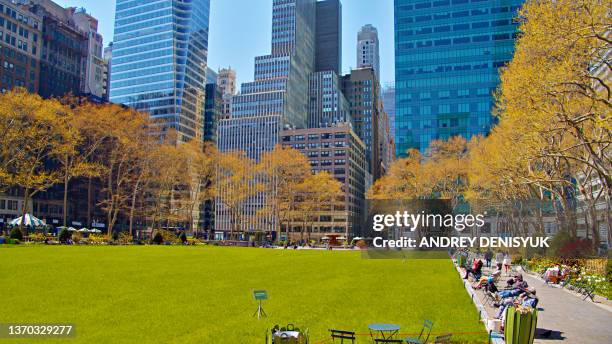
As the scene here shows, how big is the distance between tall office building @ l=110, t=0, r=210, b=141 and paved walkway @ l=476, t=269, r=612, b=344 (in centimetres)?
14959

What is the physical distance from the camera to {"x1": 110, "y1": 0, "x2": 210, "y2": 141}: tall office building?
6555 inches

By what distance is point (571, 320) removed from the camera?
17.5 metres

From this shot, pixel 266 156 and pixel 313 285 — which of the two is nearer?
pixel 313 285

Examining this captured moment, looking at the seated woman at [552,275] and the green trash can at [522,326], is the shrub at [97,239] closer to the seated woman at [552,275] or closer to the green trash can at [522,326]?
the seated woman at [552,275]

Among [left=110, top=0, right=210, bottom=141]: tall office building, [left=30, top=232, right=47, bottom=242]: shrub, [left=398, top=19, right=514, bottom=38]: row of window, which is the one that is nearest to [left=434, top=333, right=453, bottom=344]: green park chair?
[left=30, top=232, right=47, bottom=242]: shrub

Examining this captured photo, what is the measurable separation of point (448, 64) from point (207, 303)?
A: 416ft

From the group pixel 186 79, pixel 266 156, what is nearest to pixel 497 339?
pixel 266 156

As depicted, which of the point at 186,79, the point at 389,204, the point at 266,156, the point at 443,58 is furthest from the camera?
the point at 186,79

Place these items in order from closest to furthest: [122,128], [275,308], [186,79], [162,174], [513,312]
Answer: [513,312], [275,308], [122,128], [162,174], [186,79]

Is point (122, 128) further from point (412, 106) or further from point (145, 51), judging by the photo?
point (145, 51)

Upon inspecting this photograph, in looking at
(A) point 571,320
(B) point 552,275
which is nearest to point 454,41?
(B) point 552,275

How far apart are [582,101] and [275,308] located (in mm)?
23990

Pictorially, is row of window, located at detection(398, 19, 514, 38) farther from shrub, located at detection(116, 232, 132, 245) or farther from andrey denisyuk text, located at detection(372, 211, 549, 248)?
shrub, located at detection(116, 232, 132, 245)

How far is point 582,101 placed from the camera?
30609mm
